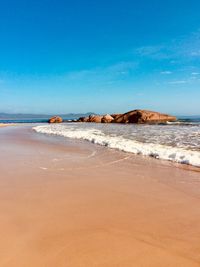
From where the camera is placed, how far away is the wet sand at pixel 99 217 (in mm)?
2346

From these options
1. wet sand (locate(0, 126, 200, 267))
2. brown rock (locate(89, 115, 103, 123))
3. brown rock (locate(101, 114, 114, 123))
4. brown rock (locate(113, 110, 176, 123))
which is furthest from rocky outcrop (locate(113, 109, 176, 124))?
wet sand (locate(0, 126, 200, 267))

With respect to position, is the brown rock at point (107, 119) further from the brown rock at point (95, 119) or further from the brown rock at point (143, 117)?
the brown rock at point (143, 117)

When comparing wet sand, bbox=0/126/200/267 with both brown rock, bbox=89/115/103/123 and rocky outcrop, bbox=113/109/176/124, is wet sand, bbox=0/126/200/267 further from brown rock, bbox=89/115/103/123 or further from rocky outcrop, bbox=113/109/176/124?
brown rock, bbox=89/115/103/123

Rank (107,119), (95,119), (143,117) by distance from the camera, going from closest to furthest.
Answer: (143,117) < (107,119) < (95,119)

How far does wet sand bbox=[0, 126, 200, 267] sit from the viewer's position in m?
2.35

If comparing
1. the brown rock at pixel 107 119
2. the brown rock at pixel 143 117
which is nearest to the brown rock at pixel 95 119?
the brown rock at pixel 107 119

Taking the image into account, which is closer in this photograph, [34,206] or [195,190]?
[34,206]

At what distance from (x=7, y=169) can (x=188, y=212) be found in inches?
164

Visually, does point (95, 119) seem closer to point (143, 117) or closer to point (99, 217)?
point (143, 117)

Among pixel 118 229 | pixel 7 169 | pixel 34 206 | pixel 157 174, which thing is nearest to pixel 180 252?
pixel 118 229

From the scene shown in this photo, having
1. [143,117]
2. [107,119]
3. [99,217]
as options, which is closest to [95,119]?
[107,119]

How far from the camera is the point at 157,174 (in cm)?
556

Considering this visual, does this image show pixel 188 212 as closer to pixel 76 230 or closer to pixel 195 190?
pixel 195 190

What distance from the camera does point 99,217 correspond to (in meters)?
3.24
